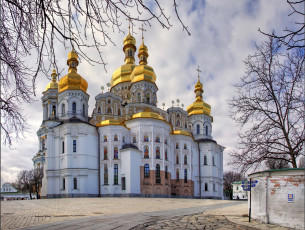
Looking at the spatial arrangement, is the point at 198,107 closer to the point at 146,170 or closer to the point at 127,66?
the point at 127,66

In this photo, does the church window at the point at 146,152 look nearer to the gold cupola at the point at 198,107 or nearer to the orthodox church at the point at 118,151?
the orthodox church at the point at 118,151

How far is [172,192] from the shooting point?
4425 cm

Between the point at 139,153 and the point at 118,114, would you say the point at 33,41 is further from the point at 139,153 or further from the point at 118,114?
the point at 118,114

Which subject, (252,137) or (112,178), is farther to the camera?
(112,178)

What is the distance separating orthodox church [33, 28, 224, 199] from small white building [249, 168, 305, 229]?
26588 millimetres

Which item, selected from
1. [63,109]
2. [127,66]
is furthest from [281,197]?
[127,66]

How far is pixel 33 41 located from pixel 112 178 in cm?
3574

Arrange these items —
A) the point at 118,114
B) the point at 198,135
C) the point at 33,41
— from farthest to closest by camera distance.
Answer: the point at 198,135
the point at 118,114
the point at 33,41

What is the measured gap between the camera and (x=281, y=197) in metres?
12.0

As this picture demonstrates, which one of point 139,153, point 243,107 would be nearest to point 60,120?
point 139,153

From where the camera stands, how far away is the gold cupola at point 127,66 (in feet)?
192

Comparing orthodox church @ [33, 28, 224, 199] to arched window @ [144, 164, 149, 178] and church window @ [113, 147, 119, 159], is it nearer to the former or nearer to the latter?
arched window @ [144, 164, 149, 178]

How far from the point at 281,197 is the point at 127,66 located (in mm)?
50092

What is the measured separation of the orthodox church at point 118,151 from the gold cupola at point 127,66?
7.10m
